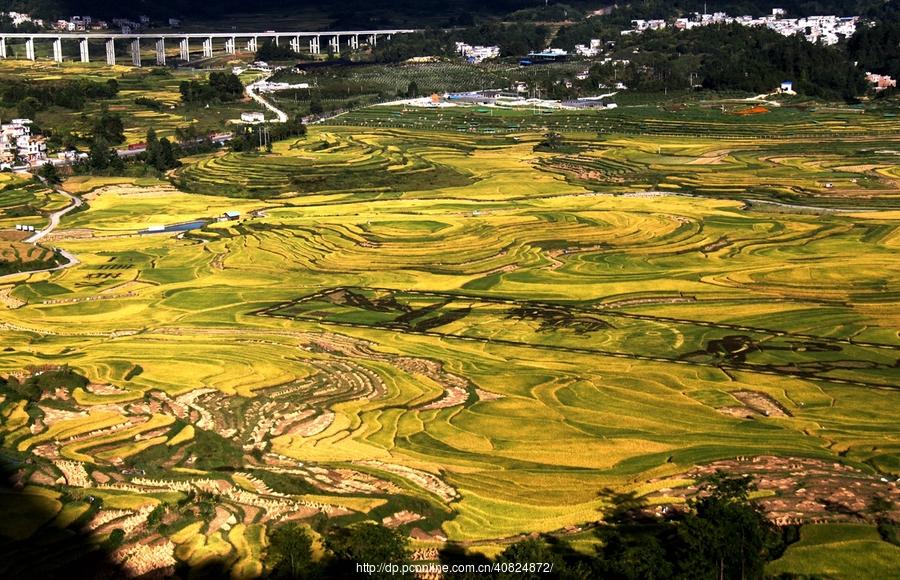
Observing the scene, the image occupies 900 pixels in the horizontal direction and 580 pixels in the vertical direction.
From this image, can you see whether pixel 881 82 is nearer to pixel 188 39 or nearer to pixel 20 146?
pixel 20 146

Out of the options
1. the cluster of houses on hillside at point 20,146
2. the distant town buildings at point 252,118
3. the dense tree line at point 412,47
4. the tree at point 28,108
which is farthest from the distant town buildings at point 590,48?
the cluster of houses on hillside at point 20,146

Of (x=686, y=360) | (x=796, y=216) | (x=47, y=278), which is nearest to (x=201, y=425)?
(x=686, y=360)

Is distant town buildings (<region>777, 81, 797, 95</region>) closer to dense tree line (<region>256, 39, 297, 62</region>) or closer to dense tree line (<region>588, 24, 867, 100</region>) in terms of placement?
dense tree line (<region>588, 24, 867, 100</region>)

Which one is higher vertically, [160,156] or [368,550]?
[160,156]

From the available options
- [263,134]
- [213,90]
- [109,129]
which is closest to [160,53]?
[213,90]

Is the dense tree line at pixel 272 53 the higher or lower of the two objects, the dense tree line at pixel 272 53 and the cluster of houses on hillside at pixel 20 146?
the higher

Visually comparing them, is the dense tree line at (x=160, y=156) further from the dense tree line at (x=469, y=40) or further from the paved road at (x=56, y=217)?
the dense tree line at (x=469, y=40)
